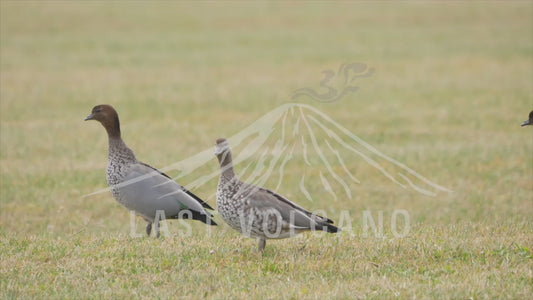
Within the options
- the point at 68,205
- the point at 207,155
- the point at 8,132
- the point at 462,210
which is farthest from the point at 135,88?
the point at 462,210

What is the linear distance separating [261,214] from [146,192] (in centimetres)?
146

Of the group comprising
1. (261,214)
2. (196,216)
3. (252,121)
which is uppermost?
(252,121)

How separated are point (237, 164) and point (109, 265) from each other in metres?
7.64

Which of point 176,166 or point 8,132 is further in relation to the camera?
point 8,132

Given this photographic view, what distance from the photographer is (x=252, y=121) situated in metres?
19.6

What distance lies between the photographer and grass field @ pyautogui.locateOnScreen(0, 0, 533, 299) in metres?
6.56

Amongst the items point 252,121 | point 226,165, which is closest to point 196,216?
point 226,165

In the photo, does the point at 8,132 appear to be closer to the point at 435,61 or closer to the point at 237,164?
the point at 237,164

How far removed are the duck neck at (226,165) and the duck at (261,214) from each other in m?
0.06

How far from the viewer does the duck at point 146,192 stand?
7.70 metres

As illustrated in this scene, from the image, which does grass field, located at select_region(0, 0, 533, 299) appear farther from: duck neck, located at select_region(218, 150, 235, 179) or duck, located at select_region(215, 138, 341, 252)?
duck neck, located at select_region(218, 150, 235, 179)

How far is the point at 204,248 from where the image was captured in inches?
292

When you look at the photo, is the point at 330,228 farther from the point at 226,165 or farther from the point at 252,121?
the point at 252,121

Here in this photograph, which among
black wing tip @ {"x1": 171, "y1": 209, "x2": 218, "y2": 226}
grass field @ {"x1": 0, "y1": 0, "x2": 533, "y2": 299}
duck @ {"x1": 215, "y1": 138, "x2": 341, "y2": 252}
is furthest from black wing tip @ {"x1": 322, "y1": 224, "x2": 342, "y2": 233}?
black wing tip @ {"x1": 171, "y1": 209, "x2": 218, "y2": 226}
